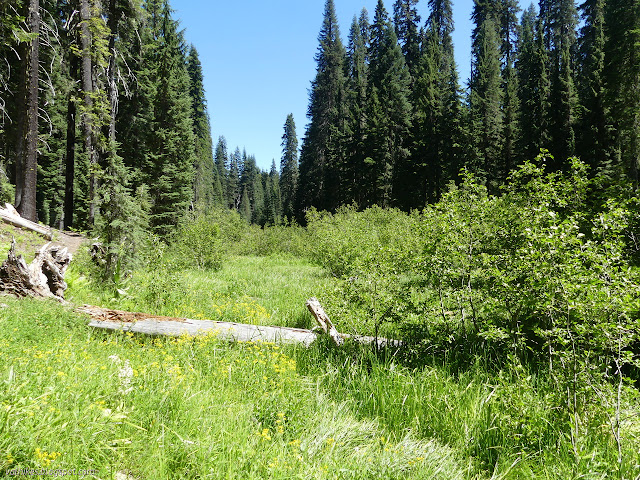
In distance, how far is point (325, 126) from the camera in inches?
1690

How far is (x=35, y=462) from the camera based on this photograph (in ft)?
6.16

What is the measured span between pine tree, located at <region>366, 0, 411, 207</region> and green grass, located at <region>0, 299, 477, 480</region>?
97.7 ft

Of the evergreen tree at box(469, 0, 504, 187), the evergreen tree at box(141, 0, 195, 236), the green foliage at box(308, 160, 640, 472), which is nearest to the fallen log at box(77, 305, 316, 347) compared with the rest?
the green foliage at box(308, 160, 640, 472)

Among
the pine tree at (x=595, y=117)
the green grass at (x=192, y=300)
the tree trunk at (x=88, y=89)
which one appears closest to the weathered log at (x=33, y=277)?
the green grass at (x=192, y=300)

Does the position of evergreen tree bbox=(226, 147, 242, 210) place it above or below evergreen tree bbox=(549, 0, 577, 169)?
above

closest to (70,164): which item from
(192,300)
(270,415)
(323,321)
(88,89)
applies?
(88,89)

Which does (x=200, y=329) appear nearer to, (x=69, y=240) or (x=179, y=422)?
(x=179, y=422)

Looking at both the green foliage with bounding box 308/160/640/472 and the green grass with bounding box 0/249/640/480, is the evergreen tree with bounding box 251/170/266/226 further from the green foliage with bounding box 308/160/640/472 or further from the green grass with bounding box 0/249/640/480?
the green grass with bounding box 0/249/640/480

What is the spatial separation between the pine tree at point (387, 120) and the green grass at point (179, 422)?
1173 inches

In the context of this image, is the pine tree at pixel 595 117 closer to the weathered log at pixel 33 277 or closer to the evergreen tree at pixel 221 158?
the weathered log at pixel 33 277

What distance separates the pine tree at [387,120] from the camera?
108ft

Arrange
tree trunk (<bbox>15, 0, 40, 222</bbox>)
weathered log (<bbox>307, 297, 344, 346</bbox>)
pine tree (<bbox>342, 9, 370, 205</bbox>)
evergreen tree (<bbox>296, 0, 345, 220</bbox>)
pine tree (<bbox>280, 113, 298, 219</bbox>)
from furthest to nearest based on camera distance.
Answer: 1. pine tree (<bbox>280, 113, 298, 219</bbox>)
2. evergreen tree (<bbox>296, 0, 345, 220</bbox>)
3. pine tree (<bbox>342, 9, 370, 205</bbox>)
4. tree trunk (<bbox>15, 0, 40, 222</bbox>)
5. weathered log (<bbox>307, 297, 344, 346</bbox>)

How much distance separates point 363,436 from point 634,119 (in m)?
20.4

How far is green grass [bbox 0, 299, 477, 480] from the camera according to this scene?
2119 millimetres
